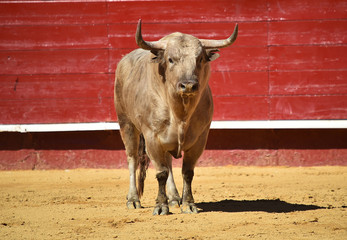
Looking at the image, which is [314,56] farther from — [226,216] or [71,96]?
[226,216]

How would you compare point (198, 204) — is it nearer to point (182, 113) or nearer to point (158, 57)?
point (182, 113)

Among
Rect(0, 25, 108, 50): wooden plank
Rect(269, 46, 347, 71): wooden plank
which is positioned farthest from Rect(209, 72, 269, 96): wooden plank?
Rect(0, 25, 108, 50): wooden plank

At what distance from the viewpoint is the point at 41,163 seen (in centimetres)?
843

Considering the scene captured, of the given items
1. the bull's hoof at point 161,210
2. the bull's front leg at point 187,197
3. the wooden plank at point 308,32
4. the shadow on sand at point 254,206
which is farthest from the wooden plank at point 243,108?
the bull's hoof at point 161,210

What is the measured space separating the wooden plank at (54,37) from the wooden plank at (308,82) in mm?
2276

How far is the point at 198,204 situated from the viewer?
549 cm

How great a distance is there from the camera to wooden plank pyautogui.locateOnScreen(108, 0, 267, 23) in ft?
27.3

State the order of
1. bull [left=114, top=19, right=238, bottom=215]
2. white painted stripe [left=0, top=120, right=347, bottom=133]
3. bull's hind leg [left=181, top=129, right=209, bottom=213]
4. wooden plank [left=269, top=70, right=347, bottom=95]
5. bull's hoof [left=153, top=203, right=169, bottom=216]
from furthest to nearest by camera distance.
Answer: wooden plank [left=269, top=70, right=347, bottom=95]
white painted stripe [left=0, top=120, right=347, bottom=133]
bull's hind leg [left=181, top=129, right=209, bottom=213]
bull's hoof [left=153, top=203, right=169, bottom=216]
bull [left=114, top=19, right=238, bottom=215]

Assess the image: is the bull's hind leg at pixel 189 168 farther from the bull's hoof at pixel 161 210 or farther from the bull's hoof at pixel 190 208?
the bull's hoof at pixel 161 210

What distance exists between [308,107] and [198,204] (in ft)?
10.9

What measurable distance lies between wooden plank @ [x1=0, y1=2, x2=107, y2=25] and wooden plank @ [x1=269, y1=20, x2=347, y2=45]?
223 cm

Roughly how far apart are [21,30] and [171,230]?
5.12 metres

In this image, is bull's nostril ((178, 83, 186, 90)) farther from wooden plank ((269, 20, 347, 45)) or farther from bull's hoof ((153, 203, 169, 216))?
wooden plank ((269, 20, 347, 45))

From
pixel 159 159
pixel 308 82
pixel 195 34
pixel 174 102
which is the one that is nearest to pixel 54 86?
pixel 195 34
